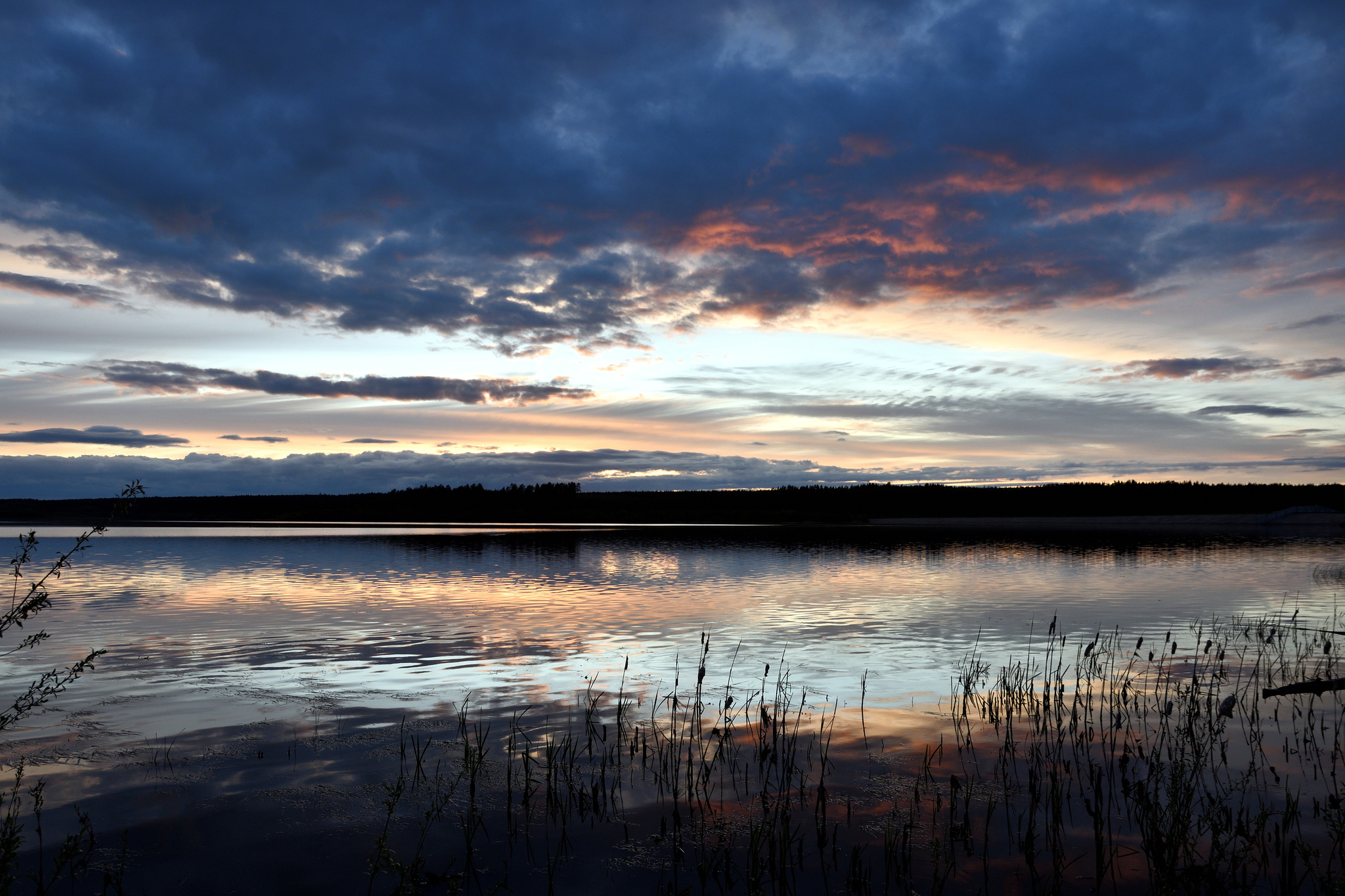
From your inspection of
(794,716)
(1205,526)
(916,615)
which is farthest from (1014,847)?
(1205,526)

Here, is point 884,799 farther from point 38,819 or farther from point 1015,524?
point 1015,524

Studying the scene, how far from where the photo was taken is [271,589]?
35.0 meters

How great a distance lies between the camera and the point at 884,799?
9.95m

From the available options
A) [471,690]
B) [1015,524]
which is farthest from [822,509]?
[471,690]

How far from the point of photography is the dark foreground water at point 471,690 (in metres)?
8.62

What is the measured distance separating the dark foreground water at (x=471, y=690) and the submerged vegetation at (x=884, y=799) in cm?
9

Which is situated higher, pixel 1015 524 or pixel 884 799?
pixel 884 799

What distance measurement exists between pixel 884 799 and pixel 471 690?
9.21 m

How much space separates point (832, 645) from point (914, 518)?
144 m

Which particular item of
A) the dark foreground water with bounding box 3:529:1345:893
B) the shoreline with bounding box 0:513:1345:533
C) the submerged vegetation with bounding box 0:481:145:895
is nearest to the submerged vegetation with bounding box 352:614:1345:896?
the dark foreground water with bounding box 3:529:1345:893

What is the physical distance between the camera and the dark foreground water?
8617mm

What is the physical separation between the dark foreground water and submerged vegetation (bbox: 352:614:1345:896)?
9 cm

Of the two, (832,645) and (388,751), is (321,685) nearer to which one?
(388,751)

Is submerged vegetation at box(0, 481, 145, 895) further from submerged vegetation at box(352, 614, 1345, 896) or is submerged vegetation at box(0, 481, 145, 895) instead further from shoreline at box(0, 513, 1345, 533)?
shoreline at box(0, 513, 1345, 533)
